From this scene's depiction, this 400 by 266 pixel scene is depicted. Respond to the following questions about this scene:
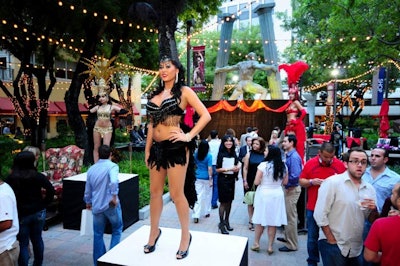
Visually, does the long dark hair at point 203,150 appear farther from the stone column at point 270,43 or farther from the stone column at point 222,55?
the stone column at point 222,55

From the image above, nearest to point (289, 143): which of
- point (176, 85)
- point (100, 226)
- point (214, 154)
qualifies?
point (214, 154)

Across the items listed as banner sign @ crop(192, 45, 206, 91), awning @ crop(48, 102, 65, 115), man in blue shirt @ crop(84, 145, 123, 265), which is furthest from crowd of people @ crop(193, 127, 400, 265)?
awning @ crop(48, 102, 65, 115)

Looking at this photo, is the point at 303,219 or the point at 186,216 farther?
the point at 303,219

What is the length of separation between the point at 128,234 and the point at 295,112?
14.7 feet

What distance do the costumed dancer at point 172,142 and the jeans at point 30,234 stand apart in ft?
5.01

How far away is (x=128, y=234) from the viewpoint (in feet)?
17.7

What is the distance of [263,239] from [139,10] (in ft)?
21.9

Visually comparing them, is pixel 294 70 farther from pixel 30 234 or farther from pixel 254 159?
pixel 30 234

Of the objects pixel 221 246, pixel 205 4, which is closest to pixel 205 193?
pixel 221 246

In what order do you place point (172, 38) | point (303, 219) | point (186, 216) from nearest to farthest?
point (186, 216)
point (303, 219)
point (172, 38)

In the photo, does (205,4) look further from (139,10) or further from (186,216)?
(186,216)

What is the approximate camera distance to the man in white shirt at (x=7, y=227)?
2656mm

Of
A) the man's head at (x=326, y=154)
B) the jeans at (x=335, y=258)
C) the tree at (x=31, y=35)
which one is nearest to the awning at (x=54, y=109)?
the tree at (x=31, y=35)

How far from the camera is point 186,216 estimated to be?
2.96 m
